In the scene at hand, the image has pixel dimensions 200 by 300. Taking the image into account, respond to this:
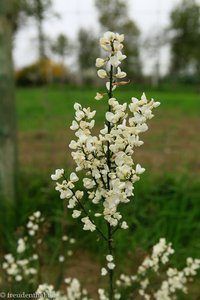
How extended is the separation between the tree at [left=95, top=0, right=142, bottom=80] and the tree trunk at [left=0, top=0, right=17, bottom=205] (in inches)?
171

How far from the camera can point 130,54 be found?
15906 mm

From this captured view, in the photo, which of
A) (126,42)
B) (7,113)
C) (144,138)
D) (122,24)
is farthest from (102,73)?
(126,42)

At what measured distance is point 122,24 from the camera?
12.2 meters

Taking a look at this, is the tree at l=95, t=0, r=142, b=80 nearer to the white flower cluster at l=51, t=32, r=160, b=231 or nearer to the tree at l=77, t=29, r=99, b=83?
the tree at l=77, t=29, r=99, b=83

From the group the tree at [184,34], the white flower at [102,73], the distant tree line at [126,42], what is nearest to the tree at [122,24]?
the distant tree line at [126,42]

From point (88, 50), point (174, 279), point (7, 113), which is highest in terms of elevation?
point (88, 50)

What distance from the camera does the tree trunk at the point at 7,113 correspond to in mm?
3199

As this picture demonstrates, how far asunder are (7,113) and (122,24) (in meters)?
9.57

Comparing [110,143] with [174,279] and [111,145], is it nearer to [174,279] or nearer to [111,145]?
[111,145]

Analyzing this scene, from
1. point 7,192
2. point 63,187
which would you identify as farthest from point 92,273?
point 63,187

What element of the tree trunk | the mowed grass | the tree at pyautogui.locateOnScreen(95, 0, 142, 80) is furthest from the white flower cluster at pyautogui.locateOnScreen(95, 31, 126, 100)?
the tree at pyautogui.locateOnScreen(95, 0, 142, 80)

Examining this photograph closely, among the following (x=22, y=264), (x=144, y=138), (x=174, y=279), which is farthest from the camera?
(x=144, y=138)

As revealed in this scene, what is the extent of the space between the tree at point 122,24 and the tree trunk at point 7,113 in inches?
171

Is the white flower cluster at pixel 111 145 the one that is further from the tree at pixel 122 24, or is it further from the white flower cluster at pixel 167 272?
the tree at pixel 122 24
